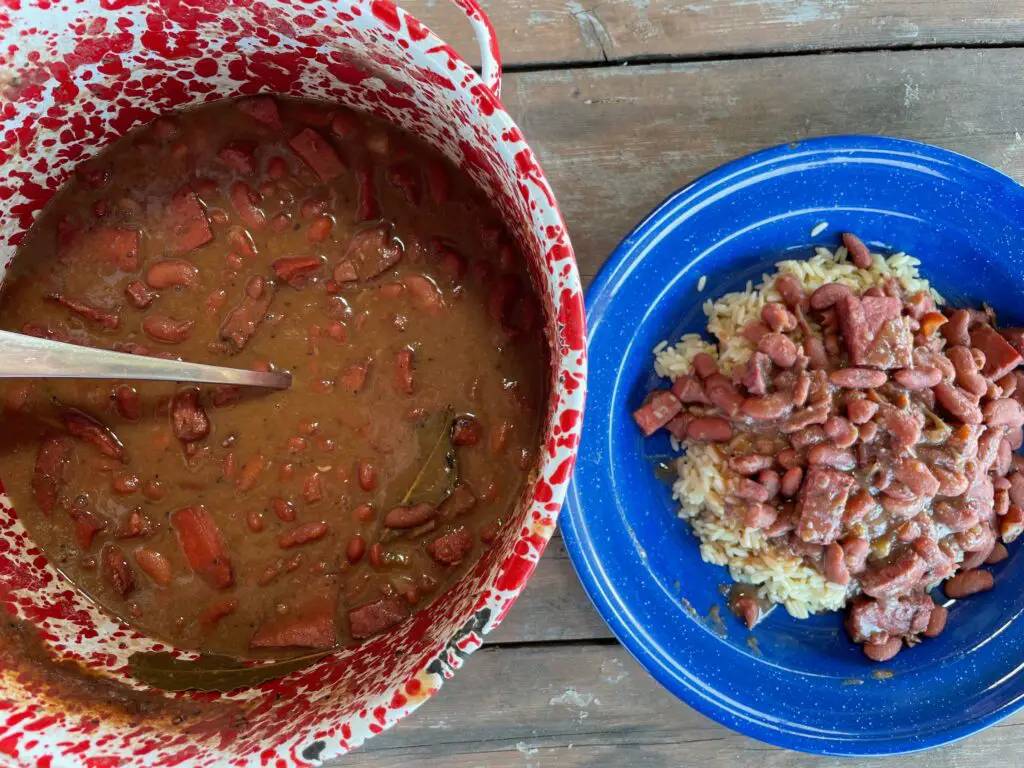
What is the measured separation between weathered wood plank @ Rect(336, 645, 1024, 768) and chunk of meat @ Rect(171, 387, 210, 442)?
76 centimetres

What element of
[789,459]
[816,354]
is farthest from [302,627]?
[816,354]

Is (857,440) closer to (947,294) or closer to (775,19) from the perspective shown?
(947,294)

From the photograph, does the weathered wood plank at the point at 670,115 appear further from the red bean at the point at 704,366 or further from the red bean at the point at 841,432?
the red bean at the point at 841,432

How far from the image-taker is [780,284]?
60.2 inches

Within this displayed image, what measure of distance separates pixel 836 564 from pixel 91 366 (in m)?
1.27

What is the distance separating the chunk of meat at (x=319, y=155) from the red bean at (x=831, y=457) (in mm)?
955

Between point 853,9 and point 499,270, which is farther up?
point 853,9

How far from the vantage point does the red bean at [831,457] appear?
144 centimetres

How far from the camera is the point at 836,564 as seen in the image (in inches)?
57.6

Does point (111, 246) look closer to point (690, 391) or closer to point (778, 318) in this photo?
point (690, 391)

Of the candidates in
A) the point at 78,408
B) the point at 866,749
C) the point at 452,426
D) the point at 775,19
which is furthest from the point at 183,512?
the point at 775,19

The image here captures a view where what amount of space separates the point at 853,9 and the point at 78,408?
1603 millimetres

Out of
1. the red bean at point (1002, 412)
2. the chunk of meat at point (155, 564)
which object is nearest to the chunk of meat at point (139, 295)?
the chunk of meat at point (155, 564)

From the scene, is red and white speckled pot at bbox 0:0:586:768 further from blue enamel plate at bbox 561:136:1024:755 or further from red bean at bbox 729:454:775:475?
red bean at bbox 729:454:775:475
